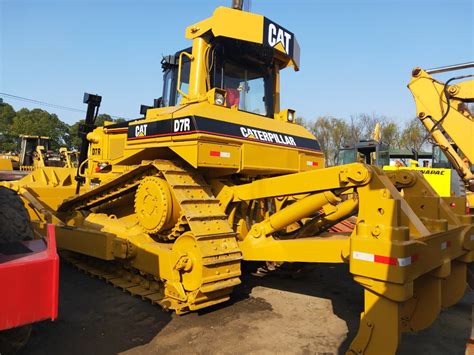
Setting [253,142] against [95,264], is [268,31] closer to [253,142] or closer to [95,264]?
[253,142]

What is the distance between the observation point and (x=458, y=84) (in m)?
6.47

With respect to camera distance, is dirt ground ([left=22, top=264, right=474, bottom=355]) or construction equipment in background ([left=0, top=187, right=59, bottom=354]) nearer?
construction equipment in background ([left=0, top=187, right=59, bottom=354])

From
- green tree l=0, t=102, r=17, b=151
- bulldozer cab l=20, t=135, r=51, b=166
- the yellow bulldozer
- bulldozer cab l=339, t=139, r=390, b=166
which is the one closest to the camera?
the yellow bulldozer

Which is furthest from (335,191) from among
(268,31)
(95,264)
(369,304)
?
(95,264)

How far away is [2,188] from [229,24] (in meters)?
3.14

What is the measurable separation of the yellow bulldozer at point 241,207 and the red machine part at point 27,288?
6.42 feet

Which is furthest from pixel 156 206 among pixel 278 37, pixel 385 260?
pixel 278 37

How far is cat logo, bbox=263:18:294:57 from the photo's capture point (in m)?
5.08

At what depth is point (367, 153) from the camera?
50.3 ft

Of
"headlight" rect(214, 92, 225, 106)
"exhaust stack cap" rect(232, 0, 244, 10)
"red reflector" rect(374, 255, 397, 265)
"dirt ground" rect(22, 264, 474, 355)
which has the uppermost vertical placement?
"exhaust stack cap" rect(232, 0, 244, 10)

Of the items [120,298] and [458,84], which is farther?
[458,84]

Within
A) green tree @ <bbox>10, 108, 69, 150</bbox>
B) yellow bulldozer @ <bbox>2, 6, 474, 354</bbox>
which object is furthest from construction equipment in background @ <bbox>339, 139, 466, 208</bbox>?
green tree @ <bbox>10, 108, 69, 150</bbox>

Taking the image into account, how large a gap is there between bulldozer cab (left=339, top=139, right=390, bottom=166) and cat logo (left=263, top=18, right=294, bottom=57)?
9.35 metres

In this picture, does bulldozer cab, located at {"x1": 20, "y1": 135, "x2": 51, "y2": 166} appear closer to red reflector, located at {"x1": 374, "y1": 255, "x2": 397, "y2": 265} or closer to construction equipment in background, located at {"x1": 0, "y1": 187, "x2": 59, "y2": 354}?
construction equipment in background, located at {"x1": 0, "y1": 187, "x2": 59, "y2": 354}
